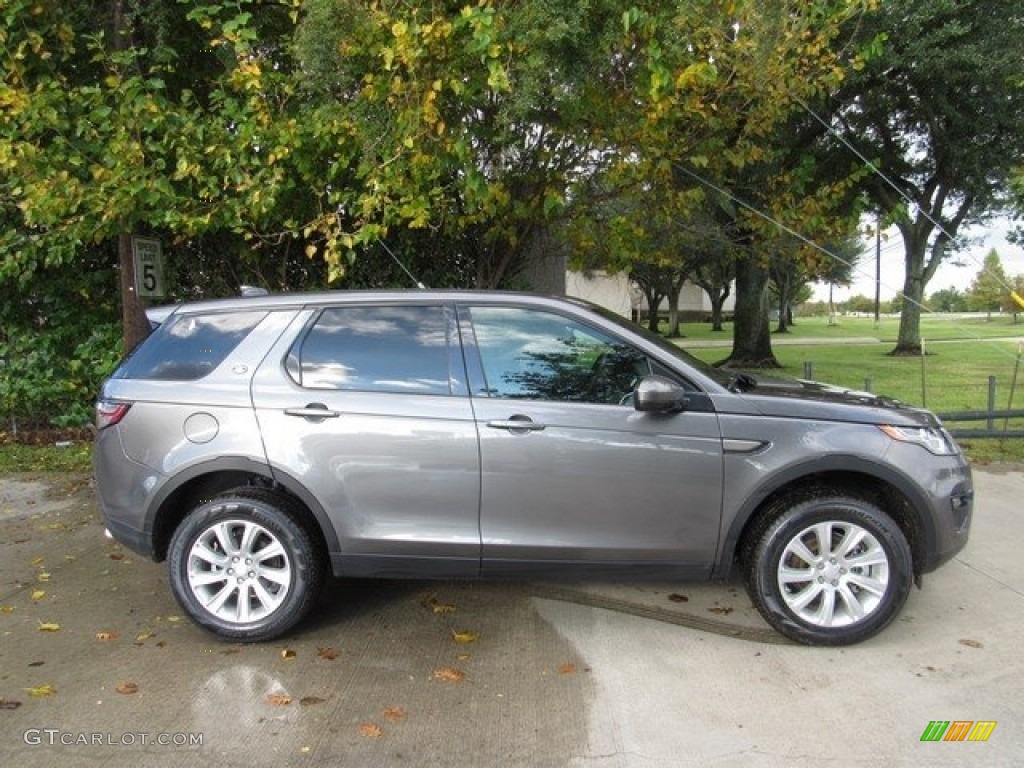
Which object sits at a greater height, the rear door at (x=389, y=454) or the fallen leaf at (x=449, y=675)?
the rear door at (x=389, y=454)

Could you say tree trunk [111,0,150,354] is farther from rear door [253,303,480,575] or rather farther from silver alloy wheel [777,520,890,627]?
silver alloy wheel [777,520,890,627]

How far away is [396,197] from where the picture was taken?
694 cm

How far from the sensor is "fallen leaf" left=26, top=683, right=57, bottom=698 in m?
3.53

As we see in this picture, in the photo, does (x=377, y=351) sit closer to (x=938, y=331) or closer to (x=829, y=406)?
(x=829, y=406)

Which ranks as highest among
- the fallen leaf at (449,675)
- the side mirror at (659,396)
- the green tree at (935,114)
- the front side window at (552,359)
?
the green tree at (935,114)

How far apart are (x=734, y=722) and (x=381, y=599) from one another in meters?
2.17

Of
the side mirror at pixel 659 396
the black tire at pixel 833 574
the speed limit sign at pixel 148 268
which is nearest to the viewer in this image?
the side mirror at pixel 659 396

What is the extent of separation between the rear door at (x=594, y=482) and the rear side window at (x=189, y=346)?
1380 mm

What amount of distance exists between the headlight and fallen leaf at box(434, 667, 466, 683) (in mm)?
2388

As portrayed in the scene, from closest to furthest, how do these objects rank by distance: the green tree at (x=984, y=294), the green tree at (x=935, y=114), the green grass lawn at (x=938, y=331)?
the green tree at (x=935, y=114) → the green grass lawn at (x=938, y=331) → the green tree at (x=984, y=294)

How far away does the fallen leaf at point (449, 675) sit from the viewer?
12.0 feet

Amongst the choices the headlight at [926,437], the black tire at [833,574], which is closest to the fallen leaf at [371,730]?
the black tire at [833,574]

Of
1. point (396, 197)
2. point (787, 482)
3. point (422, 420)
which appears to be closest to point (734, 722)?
point (787, 482)

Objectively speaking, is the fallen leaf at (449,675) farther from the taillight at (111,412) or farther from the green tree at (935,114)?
the green tree at (935,114)
